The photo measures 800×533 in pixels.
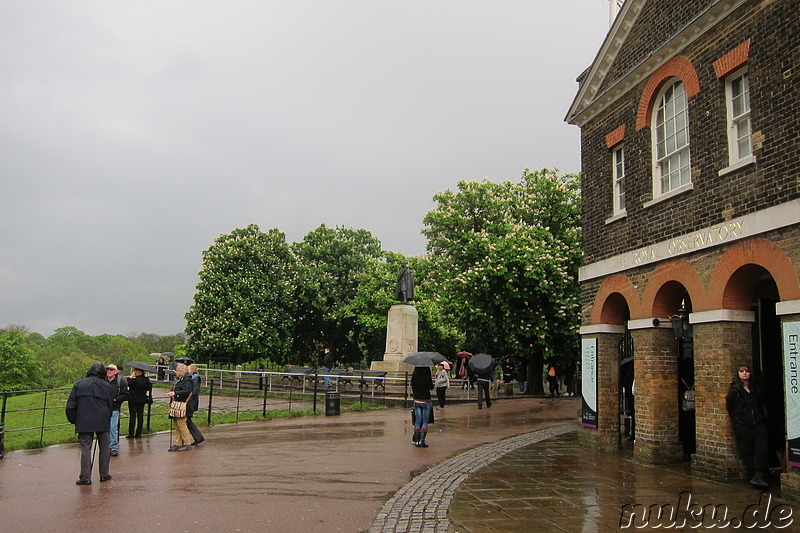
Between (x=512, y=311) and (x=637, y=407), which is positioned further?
(x=512, y=311)

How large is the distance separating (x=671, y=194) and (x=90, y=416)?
9486mm

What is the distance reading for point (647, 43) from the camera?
40.3ft

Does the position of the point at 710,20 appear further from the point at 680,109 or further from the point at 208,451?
the point at 208,451

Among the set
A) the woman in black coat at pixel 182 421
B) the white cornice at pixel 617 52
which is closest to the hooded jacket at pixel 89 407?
the woman in black coat at pixel 182 421

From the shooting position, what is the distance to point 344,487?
355 inches

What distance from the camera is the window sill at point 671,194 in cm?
1068

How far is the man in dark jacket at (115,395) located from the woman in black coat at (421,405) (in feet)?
17.7

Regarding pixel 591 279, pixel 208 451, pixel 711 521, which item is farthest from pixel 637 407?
pixel 208 451

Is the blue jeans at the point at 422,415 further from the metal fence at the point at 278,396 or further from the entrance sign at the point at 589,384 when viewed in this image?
the metal fence at the point at 278,396

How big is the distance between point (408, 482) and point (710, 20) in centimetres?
826

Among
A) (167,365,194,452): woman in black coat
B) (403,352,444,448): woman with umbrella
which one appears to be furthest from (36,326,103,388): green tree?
(403,352,444,448): woman with umbrella

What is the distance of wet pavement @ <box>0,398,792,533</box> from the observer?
23.7ft

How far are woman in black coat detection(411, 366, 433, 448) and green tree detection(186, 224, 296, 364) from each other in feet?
84.9

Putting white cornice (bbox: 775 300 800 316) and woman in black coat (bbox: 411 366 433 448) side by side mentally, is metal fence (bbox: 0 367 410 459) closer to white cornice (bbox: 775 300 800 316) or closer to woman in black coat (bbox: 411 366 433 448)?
woman in black coat (bbox: 411 366 433 448)
